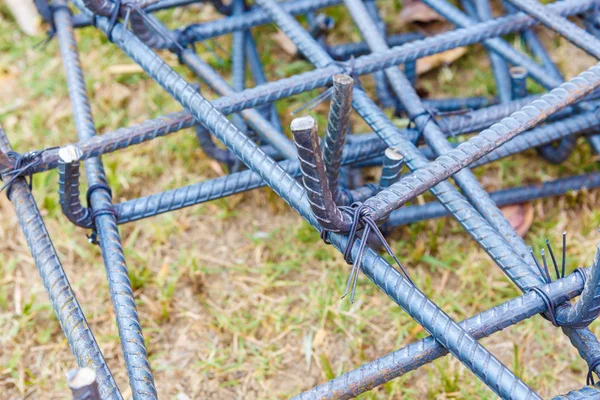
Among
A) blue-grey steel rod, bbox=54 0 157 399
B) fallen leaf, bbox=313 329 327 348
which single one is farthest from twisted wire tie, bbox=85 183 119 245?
fallen leaf, bbox=313 329 327 348

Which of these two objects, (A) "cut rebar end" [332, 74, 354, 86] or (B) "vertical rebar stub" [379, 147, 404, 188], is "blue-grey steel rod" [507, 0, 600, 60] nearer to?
(B) "vertical rebar stub" [379, 147, 404, 188]

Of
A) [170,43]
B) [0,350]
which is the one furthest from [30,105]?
[0,350]

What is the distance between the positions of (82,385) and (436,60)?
8.00 ft

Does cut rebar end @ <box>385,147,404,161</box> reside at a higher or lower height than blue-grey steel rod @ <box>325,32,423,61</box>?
lower

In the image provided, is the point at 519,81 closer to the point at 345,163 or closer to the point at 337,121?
the point at 345,163

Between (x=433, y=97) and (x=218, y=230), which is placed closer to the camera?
(x=218, y=230)

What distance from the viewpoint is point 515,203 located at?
254cm

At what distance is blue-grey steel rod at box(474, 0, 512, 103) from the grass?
0.27m

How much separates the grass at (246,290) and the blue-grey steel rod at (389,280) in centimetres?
60

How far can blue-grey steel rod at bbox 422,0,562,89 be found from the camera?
2.42 meters

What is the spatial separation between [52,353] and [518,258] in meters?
1.53

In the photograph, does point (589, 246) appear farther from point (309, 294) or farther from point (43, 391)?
point (43, 391)

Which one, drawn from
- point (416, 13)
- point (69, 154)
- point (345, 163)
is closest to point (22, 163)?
point (69, 154)

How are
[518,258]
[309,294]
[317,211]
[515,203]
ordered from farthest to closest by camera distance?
[515,203], [309,294], [518,258], [317,211]
